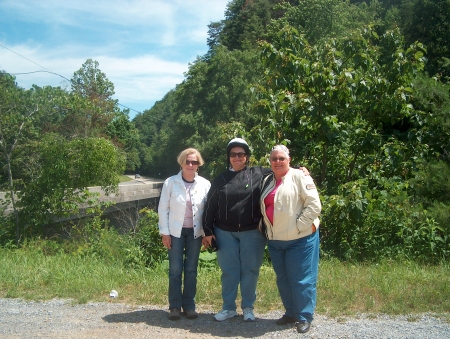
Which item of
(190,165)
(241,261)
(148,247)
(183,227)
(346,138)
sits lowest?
(148,247)

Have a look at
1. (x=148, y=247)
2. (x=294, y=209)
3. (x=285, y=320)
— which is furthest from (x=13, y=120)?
(x=285, y=320)

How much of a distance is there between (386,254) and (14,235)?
7277 millimetres

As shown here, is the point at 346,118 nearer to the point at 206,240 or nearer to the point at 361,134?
the point at 361,134

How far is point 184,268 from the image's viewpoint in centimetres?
502

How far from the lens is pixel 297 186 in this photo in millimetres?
4543

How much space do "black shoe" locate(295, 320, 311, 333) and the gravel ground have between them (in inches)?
2.0

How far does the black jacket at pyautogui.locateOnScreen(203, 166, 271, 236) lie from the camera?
184 inches

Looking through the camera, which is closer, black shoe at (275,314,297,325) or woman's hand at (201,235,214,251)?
black shoe at (275,314,297,325)

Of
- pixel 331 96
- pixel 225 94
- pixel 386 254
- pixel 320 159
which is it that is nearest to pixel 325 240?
pixel 386 254

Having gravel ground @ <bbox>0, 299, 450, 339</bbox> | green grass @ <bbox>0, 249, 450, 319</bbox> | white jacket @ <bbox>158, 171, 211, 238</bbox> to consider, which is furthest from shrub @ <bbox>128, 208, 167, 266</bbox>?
white jacket @ <bbox>158, 171, 211, 238</bbox>

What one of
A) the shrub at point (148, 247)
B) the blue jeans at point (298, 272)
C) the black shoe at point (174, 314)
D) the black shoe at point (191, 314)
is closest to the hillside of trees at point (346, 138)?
the shrub at point (148, 247)

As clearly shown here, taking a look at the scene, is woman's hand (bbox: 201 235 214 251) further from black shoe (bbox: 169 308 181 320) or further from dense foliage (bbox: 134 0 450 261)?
dense foliage (bbox: 134 0 450 261)

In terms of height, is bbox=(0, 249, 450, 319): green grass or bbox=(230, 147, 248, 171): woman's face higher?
bbox=(230, 147, 248, 171): woman's face

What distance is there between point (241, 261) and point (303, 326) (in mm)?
825
